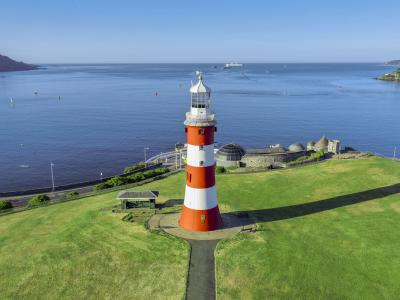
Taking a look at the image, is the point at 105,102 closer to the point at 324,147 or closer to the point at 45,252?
the point at 324,147

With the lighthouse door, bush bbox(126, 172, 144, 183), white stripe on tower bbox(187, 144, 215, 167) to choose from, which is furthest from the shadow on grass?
bush bbox(126, 172, 144, 183)

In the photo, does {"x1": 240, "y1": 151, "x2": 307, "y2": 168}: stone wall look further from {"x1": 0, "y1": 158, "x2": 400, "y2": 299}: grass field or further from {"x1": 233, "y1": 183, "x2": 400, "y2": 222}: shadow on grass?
{"x1": 233, "y1": 183, "x2": 400, "y2": 222}: shadow on grass

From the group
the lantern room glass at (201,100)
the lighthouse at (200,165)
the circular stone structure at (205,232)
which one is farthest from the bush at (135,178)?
the lantern room glass at (201,100)

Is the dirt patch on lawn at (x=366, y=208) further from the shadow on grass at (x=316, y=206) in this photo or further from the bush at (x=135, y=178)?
the bush at (x=135, y=178)

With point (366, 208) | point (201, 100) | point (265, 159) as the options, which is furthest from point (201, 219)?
point (265, 159)

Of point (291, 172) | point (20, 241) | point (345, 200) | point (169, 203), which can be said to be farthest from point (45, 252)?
point (291, 172)
